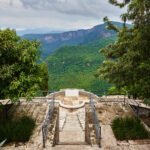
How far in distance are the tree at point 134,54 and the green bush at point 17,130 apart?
198 inches

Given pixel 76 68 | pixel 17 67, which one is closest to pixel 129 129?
pixel 17 67

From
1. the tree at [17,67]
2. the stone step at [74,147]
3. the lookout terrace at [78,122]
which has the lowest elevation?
the stone step at [74,147]

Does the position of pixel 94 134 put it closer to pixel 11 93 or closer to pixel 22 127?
pixel 22 127

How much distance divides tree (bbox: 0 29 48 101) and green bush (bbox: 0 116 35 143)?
196cm

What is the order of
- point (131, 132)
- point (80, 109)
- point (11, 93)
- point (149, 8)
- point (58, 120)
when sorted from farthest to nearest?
point (80, 109)
point (58, 120)
point (131, 132)
point (11, 93)
point (149, 8)

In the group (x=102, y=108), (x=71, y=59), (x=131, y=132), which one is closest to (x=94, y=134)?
(x=131, y=132)

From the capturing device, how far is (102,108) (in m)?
21.2

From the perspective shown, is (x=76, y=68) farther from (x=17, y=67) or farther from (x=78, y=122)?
(x=17, y=67)

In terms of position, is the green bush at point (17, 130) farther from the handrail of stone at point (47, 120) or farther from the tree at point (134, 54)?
the tree at point (134, 54)

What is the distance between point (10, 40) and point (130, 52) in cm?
640

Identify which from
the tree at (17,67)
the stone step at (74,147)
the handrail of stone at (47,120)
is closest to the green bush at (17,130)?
the handrail of stone at (47,120)

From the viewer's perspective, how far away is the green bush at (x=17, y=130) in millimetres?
15820

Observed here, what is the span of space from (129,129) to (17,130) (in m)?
6.08

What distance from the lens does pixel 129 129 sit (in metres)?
16.8
